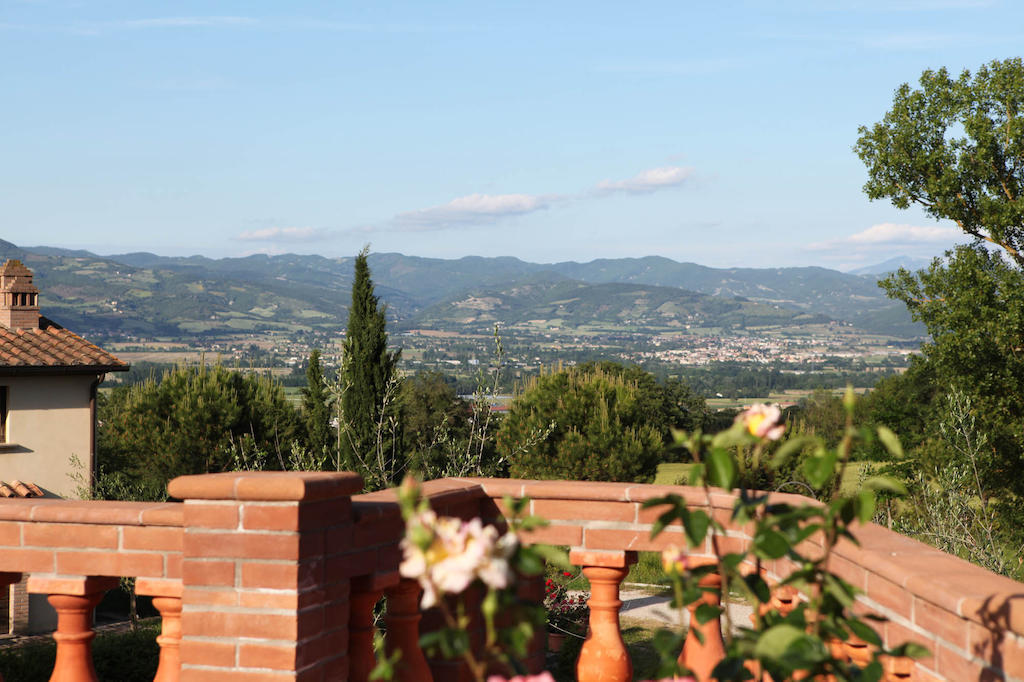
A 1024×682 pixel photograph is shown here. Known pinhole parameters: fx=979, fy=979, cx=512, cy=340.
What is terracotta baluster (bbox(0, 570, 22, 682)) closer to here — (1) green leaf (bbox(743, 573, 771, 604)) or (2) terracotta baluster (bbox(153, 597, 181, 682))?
(2) terracotta baluster (bbox(153, 597, 181, 682))

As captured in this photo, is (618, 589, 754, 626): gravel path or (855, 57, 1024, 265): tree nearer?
(618, 589, 754, 626): gravel path

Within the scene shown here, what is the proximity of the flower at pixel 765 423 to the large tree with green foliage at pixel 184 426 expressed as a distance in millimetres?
26012

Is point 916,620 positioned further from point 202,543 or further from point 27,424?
point 27,424

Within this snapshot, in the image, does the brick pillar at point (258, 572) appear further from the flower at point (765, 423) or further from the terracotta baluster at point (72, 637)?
the flower at point (765, 423)

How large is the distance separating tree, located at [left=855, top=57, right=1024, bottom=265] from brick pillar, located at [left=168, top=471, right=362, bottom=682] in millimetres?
22556

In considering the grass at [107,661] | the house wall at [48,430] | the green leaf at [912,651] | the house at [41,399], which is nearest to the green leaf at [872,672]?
the green leaf at [912,651]

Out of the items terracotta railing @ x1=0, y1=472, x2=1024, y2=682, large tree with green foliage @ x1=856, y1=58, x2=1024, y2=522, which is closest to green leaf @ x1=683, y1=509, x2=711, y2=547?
terracotta railing @ x1=0, y1=472, x2=1024, y2=682

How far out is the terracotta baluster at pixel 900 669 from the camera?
257 cm

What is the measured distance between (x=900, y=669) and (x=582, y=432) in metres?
31.3

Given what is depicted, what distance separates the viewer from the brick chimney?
23531mm

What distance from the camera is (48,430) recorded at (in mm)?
22656

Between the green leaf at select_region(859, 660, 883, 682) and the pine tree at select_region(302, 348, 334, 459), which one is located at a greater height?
the green leaf at select_region(859, 660, 883, 682)

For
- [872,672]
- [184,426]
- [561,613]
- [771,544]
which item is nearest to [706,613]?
[771,544]

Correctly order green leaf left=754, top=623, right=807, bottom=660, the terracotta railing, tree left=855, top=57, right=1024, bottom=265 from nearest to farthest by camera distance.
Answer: green leaf left=754, top=623, right=807, bottom=660
the terracotta railing
tree left=855, top=57, right=1024, bottom=265
